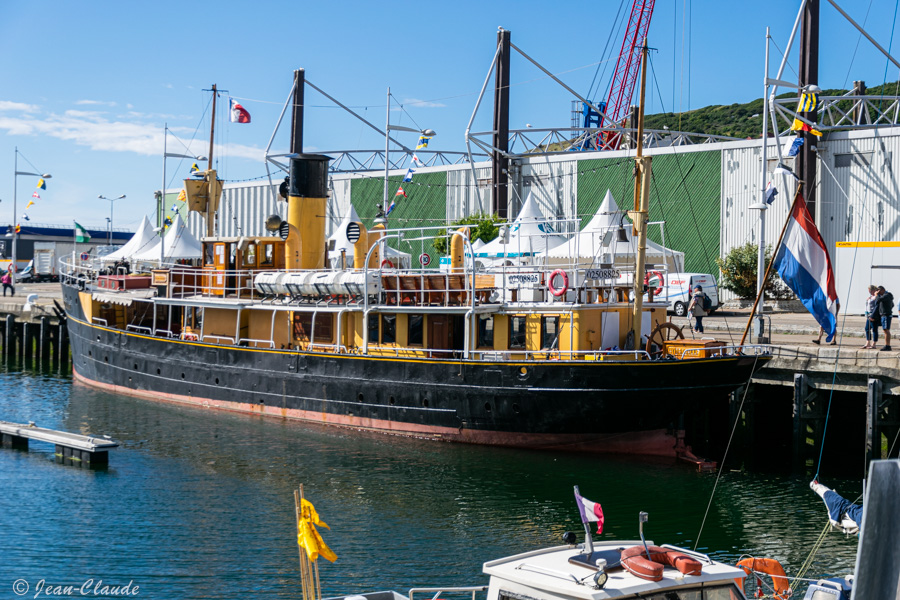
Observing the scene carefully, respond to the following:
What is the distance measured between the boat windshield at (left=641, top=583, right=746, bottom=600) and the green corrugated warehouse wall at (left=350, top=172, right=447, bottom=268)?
43.9 meters

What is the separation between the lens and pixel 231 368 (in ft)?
88.0

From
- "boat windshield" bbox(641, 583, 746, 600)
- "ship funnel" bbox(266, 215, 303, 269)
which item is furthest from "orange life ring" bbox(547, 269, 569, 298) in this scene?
"boat windshield" bbox(641, 583, 746, 600)

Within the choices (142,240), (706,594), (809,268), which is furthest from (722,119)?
(706,594)

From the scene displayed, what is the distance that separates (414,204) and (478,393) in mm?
33612

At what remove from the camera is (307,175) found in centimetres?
2817

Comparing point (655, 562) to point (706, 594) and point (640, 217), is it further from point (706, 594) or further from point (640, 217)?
point (640, 217)

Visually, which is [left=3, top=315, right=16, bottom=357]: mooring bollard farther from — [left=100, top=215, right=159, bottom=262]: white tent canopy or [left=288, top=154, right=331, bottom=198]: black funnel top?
[left=288, top=154, right=331, bottom=198]: black funnel top

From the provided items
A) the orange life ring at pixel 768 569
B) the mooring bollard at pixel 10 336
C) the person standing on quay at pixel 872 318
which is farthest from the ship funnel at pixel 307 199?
the mooring bollard at pixel 10 336

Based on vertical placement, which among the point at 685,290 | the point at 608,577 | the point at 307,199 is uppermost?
the point at 307,199

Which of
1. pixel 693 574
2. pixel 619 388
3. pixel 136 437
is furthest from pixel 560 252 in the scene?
pixel 693 574

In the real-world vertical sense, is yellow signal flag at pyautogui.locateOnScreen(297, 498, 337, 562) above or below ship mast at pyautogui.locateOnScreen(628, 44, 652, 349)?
below

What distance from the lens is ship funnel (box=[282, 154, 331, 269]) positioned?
92.2ft

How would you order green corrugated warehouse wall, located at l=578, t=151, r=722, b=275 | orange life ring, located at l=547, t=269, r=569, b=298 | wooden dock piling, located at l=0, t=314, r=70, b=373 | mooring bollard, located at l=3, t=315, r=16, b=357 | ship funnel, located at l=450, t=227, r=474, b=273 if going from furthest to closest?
1. mooring bollard, located at l=3, t=315, r=16, b=357
2. green corrugated warehouse wall, located at l=578, t=151, r=722, b=275
3. wooden dock piling, located at l=0, t=314, r=70, b=373
4. ship funnel, located at l=450, t=227, r=474, b=273
5. orange life ring, located at l=547, t=269, r=569, b=298

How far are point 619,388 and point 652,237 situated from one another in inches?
988
